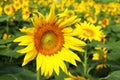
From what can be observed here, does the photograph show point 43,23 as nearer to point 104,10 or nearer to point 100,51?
point 100,51

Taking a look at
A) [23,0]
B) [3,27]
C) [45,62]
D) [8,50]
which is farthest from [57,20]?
[23,0]

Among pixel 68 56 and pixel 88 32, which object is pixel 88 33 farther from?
pixel 68 56

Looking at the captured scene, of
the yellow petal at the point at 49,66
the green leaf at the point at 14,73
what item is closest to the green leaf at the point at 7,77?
the green leaf at the point at 14,73

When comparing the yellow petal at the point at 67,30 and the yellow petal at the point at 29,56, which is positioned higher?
the yellow petal at the point at 67,30

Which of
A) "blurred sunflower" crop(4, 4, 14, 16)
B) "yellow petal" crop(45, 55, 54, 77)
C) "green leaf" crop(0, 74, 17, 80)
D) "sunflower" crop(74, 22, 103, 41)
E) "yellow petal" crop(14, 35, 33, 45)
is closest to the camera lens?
"yellow petal" crop(14, 35, 33, 45)

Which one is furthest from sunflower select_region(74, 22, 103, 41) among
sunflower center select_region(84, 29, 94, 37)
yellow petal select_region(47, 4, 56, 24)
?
yellow petal select_region(47, 4, 56, 24)

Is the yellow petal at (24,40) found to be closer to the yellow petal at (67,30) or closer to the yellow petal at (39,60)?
the yellow petal at (39,60)

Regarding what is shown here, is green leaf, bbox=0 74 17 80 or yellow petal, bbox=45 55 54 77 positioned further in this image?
green leaf, bbox=0 74 17 80

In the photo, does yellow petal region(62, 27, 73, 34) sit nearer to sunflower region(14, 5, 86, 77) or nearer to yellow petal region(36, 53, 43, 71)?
sunflower region(14, 5, 86, 77)

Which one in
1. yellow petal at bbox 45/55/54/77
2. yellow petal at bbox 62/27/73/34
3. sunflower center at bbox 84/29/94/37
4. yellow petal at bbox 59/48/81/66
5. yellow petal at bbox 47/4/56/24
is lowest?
yellow petal at bbox 45/55/54/77

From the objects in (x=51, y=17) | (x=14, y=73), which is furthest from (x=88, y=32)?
(x=51, y=17)
